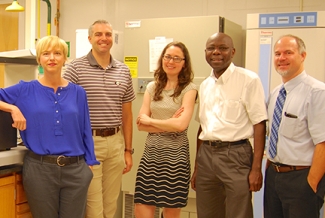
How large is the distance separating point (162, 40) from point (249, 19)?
705 millimetres

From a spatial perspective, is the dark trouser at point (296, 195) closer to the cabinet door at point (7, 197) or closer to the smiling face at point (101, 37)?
the smiling face at point (101, 37)

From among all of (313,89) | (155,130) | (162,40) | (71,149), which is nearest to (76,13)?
(162,40)

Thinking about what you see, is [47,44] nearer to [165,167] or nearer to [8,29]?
[165,167]

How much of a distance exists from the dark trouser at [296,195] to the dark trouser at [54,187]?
1.01 meters

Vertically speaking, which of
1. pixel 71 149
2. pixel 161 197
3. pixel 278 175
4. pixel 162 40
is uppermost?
pixel 162 40

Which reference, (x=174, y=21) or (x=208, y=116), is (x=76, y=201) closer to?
(x=208, y=116)

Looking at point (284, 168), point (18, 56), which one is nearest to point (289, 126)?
point (284, 168)

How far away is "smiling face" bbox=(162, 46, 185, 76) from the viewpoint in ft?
7.70

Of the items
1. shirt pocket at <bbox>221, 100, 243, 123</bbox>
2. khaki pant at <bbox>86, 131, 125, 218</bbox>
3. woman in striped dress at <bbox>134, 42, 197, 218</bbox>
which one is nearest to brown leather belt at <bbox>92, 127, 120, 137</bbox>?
khaki pant at <bbox>86, 131, 125, 218</bbox>

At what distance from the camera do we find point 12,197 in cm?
188

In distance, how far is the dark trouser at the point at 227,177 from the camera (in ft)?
6.87

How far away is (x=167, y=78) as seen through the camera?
2.44 meters

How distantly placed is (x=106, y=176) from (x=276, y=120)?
109 centimetres

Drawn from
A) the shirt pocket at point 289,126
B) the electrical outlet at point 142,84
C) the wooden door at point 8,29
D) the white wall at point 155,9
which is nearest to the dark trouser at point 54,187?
the shirt pocket at point 289,126
